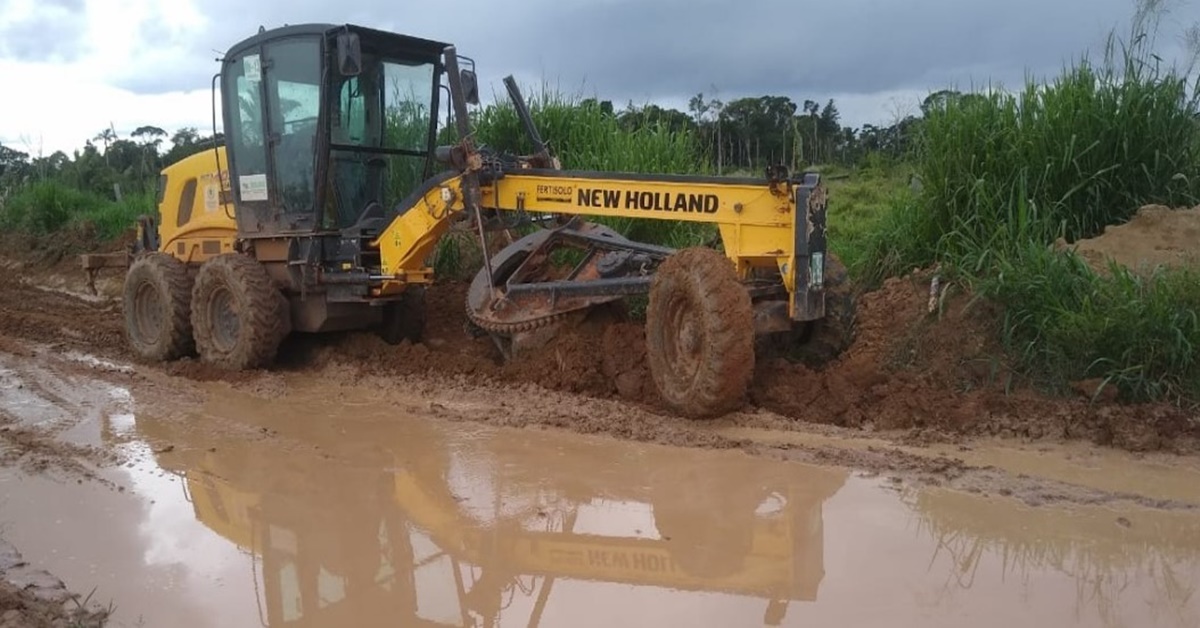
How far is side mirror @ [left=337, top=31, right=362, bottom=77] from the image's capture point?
6.93 meters

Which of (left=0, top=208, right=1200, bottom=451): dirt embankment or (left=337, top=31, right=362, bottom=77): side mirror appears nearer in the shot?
(left=0, top=208, right=1200, bottom=451): dirt embankment

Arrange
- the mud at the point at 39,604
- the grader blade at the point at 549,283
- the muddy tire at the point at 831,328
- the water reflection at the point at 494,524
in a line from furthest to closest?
the grader blade at the point at 549,283 < the muddy tire at the point at 831,328 < the water reflection at the point at 494,524 < the mud at the point at 39,604

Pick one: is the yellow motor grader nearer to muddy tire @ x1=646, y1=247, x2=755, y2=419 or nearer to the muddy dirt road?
muddy tire @ x1=646, y1=247, x2=755, y2=419

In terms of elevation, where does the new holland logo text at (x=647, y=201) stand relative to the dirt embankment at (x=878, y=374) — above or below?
above

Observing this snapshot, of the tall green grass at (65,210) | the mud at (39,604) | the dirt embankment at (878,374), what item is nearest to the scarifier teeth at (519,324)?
the dirt embankment at (878,374)

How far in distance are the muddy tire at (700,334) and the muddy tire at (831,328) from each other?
3.09 feet

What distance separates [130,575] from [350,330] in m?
4.47

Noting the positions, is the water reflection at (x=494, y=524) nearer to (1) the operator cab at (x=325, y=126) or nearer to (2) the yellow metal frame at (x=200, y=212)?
(1) the operator cab at (x=325, y=126)

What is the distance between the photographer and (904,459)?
15.6ft

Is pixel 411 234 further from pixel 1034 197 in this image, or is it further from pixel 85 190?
pixel 85 190

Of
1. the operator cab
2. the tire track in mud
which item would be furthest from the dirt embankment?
the operator cab

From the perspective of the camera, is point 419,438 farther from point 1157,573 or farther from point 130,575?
point 1157,573

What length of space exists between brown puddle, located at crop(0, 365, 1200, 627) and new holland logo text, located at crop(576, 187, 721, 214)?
1447 millimetres

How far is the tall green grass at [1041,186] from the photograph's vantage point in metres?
5.84
